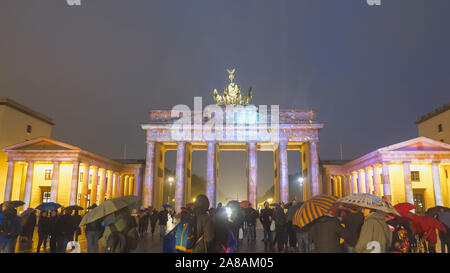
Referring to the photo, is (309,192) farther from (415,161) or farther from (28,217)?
(28,217)

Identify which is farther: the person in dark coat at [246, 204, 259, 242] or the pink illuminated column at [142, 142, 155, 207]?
the pink illuminated column at [142, 142, 155, 207]

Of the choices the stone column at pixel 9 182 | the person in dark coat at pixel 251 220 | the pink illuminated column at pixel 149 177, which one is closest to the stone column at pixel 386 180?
the person in dark coat at pixel 251 220

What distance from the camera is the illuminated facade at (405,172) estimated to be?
33000 millimetres

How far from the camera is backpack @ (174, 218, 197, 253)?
5.09 m

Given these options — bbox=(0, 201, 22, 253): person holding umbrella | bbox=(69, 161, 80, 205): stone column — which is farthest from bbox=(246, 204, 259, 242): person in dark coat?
bbox=(69, 161, 80, 205): stone column

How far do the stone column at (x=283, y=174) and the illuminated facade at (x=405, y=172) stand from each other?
7.12 meters

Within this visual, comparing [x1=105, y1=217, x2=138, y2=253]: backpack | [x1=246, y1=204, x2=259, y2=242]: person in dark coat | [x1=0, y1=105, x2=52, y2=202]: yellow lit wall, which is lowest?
[x1=246, y1=204, x2=259, y2=242]: person in dark coat

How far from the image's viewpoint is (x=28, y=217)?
1365 centimetres

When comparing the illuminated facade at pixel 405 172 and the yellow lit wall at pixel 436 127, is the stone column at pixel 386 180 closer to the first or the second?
the illuminated facade at pixel 405 172

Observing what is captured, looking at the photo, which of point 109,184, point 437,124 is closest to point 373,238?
point 109,184

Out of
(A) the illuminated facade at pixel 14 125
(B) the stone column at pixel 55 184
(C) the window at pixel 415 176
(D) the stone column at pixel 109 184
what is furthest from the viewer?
(D) the stone column at pixel 109 184

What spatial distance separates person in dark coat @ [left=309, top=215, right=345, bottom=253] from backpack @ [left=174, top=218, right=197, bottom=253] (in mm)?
2136

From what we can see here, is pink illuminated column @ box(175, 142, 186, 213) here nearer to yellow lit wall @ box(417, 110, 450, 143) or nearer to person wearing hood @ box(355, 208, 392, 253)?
yellow lit wall @ box(417, 110, 450, 143)
